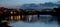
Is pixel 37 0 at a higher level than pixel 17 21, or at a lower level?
higher

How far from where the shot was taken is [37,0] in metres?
1.11

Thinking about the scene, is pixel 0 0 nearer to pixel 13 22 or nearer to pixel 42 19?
pixel 13 22

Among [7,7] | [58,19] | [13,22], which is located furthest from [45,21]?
[7,7]

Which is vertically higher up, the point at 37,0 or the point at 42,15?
the point at 37,0

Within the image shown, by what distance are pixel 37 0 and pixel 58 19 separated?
1.29 feet

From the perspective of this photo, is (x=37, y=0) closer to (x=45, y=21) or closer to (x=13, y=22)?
(x=45, y=21)

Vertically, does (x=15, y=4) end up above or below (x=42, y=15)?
above

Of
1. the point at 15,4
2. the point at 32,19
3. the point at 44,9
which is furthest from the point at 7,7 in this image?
the point at 44,9

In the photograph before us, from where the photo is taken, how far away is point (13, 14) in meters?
1.09

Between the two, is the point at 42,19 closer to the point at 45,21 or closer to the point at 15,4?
the point at 45,21

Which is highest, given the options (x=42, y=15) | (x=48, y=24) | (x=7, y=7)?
(x=7, y=7)

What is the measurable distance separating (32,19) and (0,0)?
52 cm

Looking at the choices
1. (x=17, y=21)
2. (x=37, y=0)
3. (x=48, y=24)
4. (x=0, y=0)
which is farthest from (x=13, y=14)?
(x=48, y=24)

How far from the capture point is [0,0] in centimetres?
112
